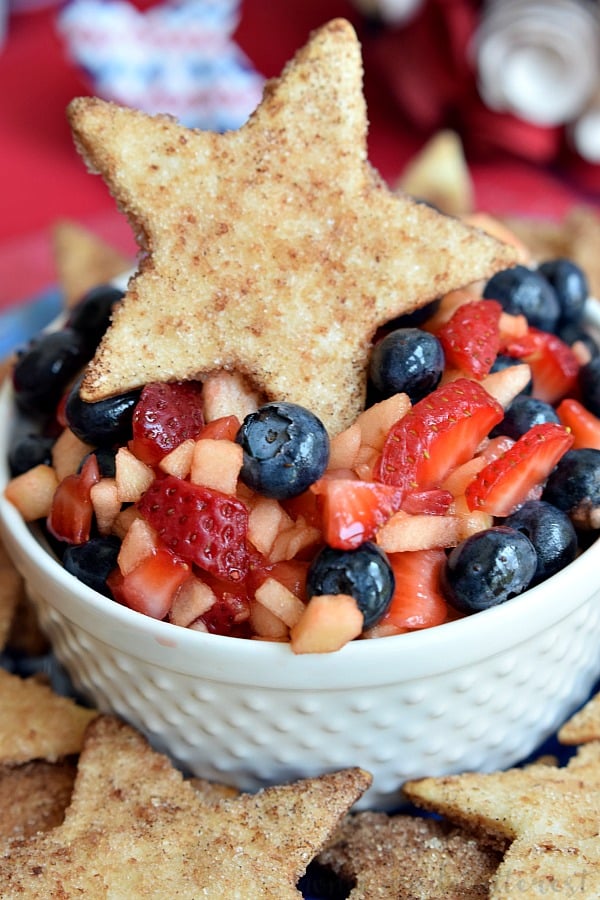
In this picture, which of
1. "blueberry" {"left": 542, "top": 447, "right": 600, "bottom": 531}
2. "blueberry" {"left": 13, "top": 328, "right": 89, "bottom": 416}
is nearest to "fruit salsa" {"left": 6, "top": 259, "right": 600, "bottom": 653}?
"blueberry" {"left": 542, "top": 447, "right": 600, "bottom": 531}

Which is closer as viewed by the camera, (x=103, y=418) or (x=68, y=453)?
(x=103, y=418)

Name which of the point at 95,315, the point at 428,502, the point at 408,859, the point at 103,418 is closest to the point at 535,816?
the point at 408,859

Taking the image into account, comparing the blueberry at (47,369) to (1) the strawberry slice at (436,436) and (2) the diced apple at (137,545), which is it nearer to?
(2) the diced apple at (137,545)

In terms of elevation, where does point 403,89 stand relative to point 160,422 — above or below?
below

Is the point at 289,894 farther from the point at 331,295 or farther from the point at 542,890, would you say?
the point at 331,295

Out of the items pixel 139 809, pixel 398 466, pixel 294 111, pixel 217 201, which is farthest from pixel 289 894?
pixel 294 111

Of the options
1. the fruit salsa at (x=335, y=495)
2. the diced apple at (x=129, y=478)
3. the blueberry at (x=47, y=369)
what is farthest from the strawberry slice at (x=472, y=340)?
the blueberry at (x=47, y=369)

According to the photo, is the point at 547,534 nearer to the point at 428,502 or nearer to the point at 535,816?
the point at 428,502
